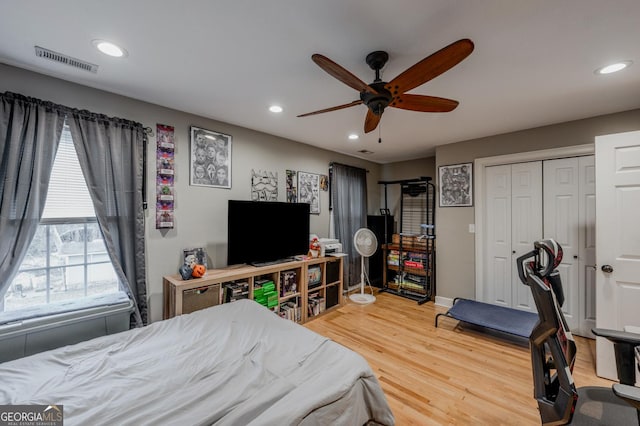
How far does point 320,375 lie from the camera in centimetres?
133

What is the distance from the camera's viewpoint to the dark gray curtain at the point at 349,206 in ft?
14.3

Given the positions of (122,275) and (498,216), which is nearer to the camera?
(122,275)

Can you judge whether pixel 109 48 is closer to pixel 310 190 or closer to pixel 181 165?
pixel 181 165

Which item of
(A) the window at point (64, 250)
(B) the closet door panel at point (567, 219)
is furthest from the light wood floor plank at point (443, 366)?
(A) the window at point (64, 250)

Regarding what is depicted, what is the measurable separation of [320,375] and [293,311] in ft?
6.53

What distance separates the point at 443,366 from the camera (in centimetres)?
237

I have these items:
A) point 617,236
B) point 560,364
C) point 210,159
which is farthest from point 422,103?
point 210,159

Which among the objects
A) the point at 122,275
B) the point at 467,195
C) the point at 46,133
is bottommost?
the point at 122,275

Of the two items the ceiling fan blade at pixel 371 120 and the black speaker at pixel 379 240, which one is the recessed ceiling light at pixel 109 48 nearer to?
the ceiling fan blade at pixel 371 120

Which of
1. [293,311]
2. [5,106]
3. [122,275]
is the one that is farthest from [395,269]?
[5,106]

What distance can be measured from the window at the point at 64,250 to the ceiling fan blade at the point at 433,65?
8.32 feet

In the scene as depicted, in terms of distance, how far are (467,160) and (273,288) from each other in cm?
320

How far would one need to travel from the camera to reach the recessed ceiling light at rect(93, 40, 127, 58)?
1.60m

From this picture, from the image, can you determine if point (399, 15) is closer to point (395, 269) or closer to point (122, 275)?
point (122, 275)
